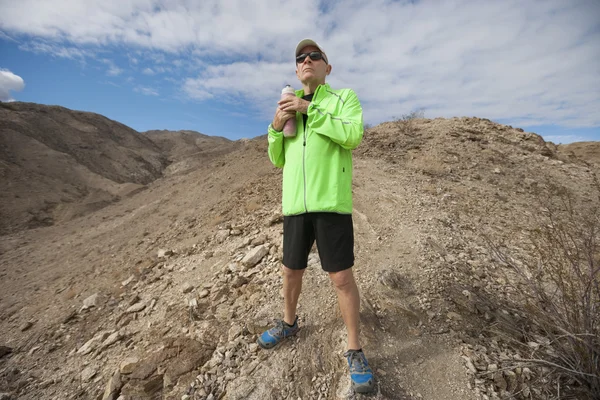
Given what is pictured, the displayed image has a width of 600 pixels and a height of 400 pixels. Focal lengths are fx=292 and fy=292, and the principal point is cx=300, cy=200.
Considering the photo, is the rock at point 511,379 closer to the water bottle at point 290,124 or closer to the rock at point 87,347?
the water bottle at point 290,124

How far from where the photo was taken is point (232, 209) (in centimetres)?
550

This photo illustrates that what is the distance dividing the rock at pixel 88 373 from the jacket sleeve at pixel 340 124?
2.87 meters

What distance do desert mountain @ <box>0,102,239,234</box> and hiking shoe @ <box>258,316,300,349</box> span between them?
39.6 feet

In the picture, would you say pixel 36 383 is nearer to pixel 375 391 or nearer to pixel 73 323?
pixel 73 323

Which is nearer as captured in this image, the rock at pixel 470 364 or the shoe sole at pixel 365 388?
the shoe sole at pixel 365 388

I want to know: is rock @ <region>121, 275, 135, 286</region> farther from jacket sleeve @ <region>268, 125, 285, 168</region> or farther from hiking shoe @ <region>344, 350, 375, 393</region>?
hiking shoe @ <region>344, 350, 375, 393</region>

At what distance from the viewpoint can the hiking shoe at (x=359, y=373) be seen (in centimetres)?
171

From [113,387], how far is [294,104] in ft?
8.32

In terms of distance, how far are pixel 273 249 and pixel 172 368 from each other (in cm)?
158

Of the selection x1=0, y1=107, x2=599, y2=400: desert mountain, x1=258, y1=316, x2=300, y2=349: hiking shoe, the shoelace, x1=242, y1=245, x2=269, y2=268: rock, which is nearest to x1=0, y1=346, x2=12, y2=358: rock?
x1=0, y1=107, x2=599, y2=400: desert mountain

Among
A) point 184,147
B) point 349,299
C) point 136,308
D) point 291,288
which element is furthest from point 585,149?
point 184,147

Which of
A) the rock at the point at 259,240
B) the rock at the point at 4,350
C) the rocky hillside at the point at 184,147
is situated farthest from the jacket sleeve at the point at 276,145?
the rocky hillside at the point at 184,147

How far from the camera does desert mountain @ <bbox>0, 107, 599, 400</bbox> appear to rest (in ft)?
6.52

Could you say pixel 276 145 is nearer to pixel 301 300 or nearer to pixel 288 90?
pixel 288 90
